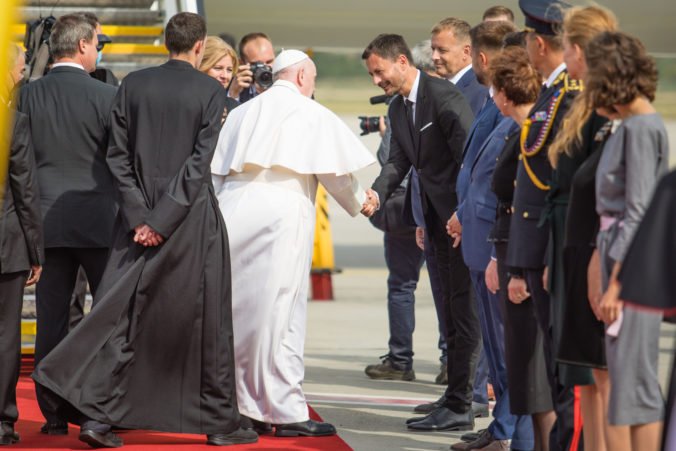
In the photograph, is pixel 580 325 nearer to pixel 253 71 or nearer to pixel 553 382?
pixel 553 382

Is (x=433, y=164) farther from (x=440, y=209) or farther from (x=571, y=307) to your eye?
(x=571, y=307)

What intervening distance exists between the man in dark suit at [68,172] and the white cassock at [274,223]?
0.68 meters

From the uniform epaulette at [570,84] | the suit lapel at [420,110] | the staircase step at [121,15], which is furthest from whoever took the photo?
the staircase step at [121,15]

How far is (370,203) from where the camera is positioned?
5.52 m

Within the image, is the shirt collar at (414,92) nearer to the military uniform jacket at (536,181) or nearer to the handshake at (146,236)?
the handshake at (146,236)

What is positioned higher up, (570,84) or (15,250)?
(570,84)

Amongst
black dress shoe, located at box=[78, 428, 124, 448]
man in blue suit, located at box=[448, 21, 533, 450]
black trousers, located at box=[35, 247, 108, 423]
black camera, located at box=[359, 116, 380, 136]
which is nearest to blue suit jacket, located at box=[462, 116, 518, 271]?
man in blue suit, located at box=[448, 21, 533, 450]

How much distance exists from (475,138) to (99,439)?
2119 mm

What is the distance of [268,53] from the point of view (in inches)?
337

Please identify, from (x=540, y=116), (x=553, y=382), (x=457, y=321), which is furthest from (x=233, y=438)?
(x=540, y=116)

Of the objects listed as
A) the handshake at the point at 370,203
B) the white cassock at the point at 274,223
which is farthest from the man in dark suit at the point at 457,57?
the white cassock at the point at 274,223

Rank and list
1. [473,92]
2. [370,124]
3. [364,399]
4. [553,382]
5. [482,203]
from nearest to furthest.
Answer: [553,382] < [482,203] < [473,92] < [364,399] < [370,124]

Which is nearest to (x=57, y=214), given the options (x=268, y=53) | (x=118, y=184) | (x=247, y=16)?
(x=118, y=184)

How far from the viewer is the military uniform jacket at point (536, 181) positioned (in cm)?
395
